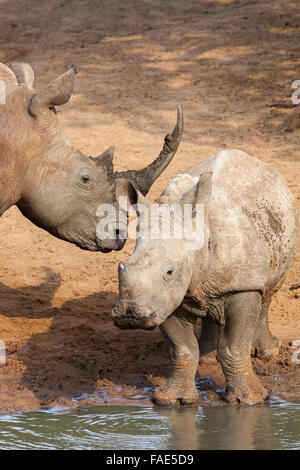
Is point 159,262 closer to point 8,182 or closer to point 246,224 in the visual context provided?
point 246,224

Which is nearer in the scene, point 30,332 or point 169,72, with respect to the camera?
point 30,332

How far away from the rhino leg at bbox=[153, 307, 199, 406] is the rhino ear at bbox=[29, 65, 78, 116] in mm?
2004

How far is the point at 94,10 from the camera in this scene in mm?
21578

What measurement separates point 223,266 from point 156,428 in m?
1.24

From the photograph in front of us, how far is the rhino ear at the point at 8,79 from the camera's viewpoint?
7.17 m

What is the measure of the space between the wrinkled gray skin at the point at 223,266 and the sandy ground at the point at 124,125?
0.42m

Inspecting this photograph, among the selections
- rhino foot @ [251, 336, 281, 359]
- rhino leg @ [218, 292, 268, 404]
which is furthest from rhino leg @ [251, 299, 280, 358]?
rhino leg @ [218, 292, 268, 404]

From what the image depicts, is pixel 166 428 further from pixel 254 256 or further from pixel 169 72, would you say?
pixel 169 72

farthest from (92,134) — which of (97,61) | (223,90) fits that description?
(97,61)

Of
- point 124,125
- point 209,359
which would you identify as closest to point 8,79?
point 209,359

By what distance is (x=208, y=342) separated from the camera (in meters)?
7.74

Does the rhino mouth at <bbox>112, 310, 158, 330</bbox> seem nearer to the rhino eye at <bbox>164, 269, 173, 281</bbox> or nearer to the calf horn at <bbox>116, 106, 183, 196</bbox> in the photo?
the rhino eye at <bbox>164, 269, 173, 281</bbox>

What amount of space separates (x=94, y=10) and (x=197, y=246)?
650 inches

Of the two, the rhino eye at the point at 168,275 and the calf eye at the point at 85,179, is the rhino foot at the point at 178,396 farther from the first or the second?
the calf eye at the point at 85,179
